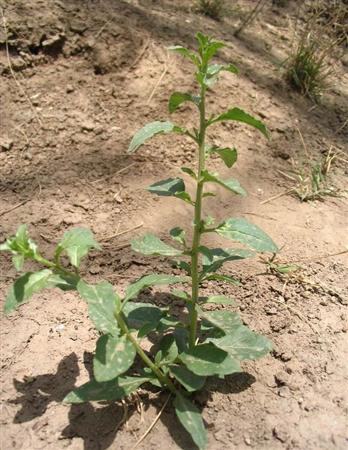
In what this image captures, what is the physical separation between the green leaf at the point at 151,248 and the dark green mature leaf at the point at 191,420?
0.49 metres

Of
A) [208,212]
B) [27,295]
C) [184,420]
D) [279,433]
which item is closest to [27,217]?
[208,212]

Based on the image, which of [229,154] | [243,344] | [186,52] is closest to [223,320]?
[243,344]

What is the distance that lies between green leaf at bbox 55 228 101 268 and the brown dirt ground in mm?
521

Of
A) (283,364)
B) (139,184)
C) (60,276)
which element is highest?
(60,276)

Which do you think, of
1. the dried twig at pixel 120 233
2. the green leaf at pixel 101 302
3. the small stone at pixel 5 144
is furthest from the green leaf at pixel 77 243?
the small stone at pixel 5 144

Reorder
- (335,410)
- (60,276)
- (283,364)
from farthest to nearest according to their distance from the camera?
1. (283,364)
2. (335,410)
3. (60,276)

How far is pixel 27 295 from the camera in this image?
54.8 inches

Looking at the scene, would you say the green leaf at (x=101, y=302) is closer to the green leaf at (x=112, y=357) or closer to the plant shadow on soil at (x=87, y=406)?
the green leaf at (x=112, y=357)

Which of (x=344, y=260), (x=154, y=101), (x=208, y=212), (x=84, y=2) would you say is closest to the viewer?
(x=344, y=260)

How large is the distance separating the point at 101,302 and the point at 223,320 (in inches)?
21.7

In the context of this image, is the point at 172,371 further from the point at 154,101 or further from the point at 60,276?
the point at 154,101

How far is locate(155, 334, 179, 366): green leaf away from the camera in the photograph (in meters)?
1.69

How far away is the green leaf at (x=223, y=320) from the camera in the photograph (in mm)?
1769

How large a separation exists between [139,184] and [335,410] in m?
1.48
